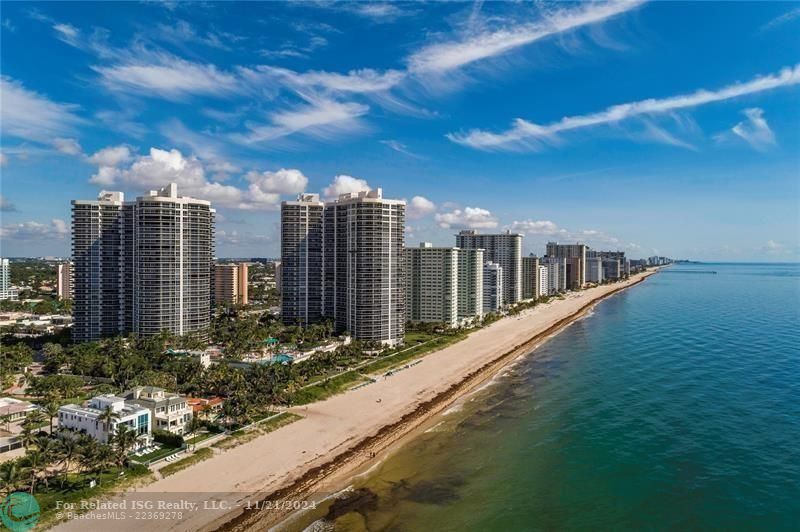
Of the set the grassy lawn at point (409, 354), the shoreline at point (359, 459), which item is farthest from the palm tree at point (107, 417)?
the grassy lawn at point (409, 354)

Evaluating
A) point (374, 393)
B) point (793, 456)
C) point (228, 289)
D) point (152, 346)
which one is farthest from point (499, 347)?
point (228, 289)

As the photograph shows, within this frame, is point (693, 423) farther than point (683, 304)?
No

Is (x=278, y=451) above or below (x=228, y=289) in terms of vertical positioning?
below

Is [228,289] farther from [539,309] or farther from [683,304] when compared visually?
[683,304]

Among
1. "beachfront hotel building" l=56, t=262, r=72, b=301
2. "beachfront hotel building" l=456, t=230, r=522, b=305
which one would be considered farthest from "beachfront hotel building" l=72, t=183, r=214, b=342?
"beachfront hotel building" l=456, t=230, r=522, b=305

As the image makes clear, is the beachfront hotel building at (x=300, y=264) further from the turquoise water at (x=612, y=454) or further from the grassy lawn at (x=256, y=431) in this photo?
the grassy lawn at (x=256, y=431)

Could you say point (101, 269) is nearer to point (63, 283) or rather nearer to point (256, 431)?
point (256, 431)
